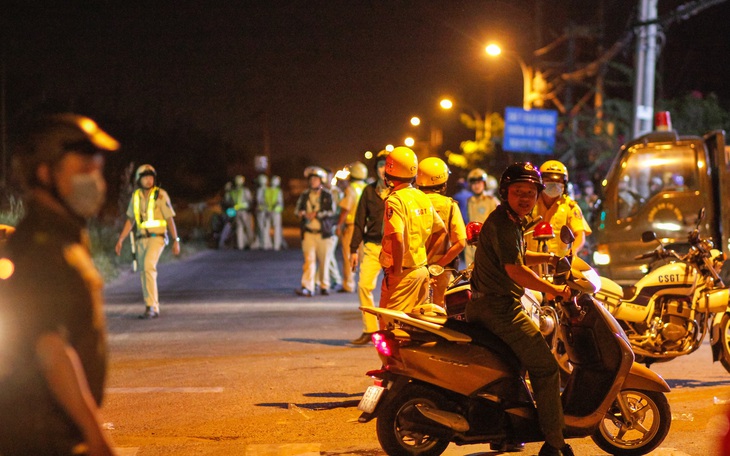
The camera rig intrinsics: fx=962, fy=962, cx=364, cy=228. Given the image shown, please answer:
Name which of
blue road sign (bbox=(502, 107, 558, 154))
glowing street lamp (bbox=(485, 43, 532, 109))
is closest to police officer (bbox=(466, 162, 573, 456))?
glowing street lamp (bbox=(485, 43, 532, 109))

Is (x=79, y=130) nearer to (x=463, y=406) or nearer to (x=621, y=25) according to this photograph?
(x=463, y=406)

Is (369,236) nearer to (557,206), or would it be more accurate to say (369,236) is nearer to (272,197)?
(557,206)

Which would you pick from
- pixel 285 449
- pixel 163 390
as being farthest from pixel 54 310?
pixel 163 390

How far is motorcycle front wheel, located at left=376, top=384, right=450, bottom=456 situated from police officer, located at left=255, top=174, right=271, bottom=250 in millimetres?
20548

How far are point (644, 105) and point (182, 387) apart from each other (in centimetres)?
1297

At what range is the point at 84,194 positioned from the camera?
10.0ft

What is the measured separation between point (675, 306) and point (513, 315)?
328 cm

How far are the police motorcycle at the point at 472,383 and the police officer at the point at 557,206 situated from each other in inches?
111

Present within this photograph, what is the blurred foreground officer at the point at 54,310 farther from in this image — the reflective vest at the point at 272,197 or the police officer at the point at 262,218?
the police officer at the point at 262,218

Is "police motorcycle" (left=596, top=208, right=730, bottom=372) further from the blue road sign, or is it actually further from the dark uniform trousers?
the blue road sign

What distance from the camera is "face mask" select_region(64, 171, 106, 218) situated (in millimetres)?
3039

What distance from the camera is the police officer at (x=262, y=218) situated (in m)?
25.9

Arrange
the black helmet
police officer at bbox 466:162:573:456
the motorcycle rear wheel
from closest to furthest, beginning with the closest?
police officer at bbox 466:162:573:456 → the black helmet → the motorcycle rear wheel

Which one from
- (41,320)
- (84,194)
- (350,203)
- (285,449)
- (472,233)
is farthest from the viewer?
(350,203)
